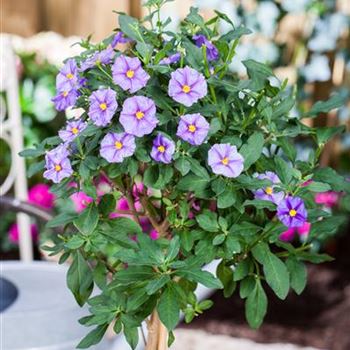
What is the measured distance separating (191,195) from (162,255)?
114 mm

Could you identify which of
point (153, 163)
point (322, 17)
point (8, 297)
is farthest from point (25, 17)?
point (153, 163)

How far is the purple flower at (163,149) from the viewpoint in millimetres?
845

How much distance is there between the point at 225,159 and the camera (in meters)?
0.85

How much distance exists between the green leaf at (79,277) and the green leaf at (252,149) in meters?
0.23

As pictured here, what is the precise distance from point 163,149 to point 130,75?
3.3 inches

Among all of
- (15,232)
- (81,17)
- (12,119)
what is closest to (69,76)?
(12,119)

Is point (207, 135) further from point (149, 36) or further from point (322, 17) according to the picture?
point (322, 17)

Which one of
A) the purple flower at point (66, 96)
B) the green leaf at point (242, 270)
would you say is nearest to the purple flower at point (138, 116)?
the purple flower at point (66, 96)

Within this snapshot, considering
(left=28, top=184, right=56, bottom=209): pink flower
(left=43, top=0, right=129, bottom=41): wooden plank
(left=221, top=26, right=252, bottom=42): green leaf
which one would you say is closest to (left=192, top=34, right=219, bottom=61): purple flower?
(left=221, top=26, right=252, bottom=42): green leaf

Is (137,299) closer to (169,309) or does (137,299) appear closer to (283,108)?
(169,309)

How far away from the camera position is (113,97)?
844 mm

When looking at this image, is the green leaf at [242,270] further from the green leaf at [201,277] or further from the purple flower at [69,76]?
the purple flower at [69,76]

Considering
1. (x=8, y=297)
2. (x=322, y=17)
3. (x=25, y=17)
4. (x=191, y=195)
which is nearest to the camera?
(x=191, y=195)

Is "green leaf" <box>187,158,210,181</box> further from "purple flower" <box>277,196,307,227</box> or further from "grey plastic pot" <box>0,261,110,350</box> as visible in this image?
"grey plastic pot" <box>0,261,110,350</box>
